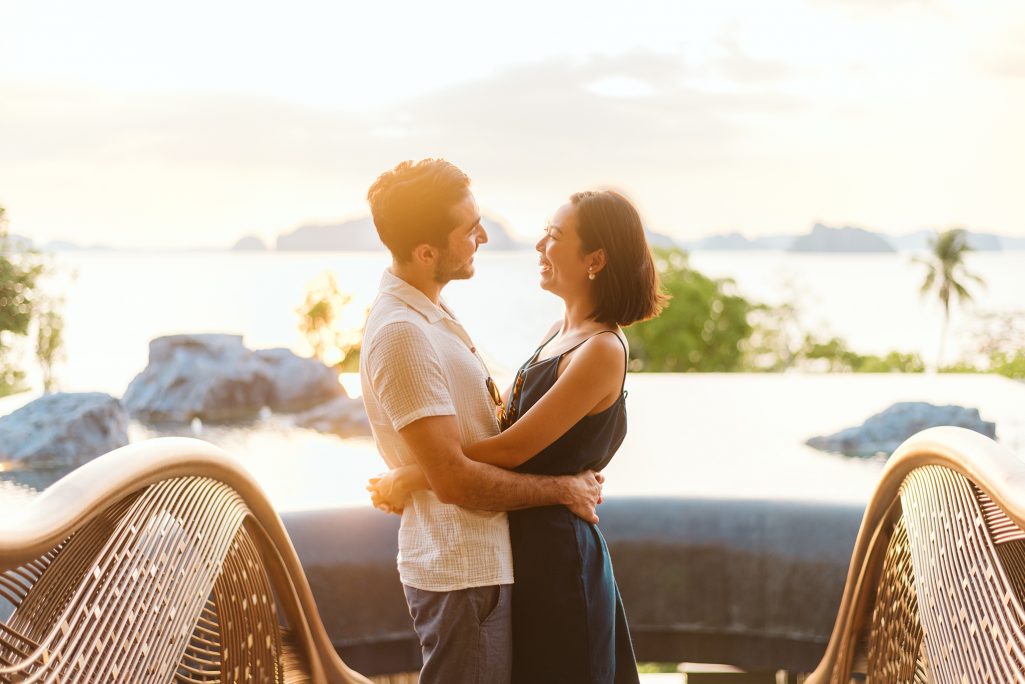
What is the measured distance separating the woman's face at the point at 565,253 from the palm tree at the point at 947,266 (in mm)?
21169

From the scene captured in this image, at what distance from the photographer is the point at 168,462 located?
4.62 feet

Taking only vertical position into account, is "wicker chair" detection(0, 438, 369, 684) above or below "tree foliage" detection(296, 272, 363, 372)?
above

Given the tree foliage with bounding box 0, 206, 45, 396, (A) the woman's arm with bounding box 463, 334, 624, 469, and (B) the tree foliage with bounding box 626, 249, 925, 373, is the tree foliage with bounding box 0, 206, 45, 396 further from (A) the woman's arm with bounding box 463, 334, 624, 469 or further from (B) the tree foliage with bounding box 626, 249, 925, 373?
(B) the tree foliage with bounding box 626, 249, 925, 373

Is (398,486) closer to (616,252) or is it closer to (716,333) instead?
(616,252)

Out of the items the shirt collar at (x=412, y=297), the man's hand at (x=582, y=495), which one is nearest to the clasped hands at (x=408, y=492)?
the man's hand at (x=582, y=495)

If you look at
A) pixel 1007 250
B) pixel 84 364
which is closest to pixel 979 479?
pixel 84 364

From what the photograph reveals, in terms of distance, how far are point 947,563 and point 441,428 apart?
0.74 m

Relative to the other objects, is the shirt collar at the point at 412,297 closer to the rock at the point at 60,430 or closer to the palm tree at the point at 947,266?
the rock at the point at 60,430

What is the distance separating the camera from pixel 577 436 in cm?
160

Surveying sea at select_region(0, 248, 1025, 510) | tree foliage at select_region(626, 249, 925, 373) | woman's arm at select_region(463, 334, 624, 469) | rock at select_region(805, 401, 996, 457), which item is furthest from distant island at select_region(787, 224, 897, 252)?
woman's arm at select_region(463, 334, 624, 469)

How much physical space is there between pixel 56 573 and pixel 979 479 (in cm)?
112

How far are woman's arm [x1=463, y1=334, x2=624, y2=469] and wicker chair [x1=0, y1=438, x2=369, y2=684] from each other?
0.44 meters

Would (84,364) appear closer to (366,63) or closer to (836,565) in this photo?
(366,63)

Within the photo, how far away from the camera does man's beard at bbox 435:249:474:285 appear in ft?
5.05
